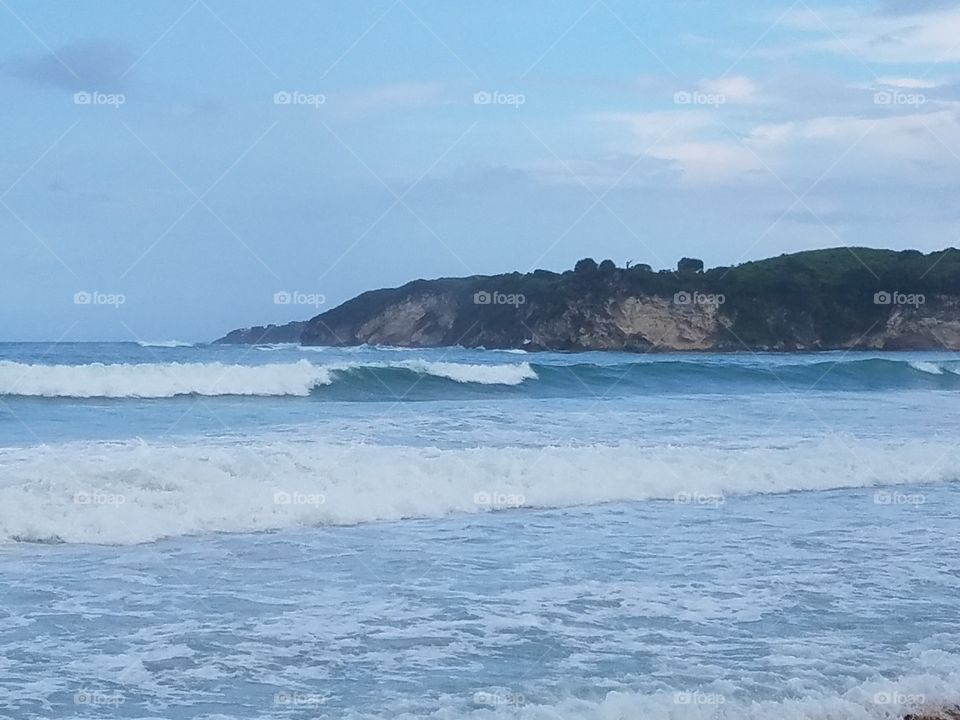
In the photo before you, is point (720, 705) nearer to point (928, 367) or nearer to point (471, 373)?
point (471, 373)

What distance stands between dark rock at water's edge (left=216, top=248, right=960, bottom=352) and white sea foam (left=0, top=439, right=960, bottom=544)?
45.9 meters

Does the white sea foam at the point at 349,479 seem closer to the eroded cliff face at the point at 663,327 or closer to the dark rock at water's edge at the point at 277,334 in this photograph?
the eroded cliff face at the point at 663,327

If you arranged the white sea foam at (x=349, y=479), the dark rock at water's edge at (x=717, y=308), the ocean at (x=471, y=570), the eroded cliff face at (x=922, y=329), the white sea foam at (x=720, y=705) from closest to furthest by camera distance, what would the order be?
the white sea foam at (x=720, y=705), the ocean at (x=471, y=570), the white sea foam at (x=349, y=479), the dark rock at water's edge at (x=717, y=308), the eroded cliff face at (x=922, y=329)


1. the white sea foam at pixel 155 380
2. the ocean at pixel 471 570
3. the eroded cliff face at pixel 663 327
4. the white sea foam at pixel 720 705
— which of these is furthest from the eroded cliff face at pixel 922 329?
the white sea foam at pixel 720 705

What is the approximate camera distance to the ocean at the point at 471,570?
18.3ft

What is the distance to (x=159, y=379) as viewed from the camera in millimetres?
24156

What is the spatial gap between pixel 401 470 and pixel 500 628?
18.5 feet

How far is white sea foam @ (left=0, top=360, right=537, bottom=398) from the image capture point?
23.5m

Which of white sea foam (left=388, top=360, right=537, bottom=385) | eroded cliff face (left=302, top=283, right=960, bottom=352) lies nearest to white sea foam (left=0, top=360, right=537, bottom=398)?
white sea foam (left=388, top=360, right=537, bottom=385)

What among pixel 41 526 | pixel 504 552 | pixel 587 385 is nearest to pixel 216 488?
pixel 41 526

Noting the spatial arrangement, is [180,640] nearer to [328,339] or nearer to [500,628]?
[500,628]

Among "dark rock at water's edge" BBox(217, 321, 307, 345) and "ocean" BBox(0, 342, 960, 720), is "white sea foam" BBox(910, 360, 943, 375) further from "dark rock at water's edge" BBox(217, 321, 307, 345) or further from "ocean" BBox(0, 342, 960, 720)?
"dark rock at water's edge" BBox(217, 321, 307, 345)

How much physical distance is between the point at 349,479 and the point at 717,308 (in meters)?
55.1

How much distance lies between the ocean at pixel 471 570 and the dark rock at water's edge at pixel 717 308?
43.1 metres
